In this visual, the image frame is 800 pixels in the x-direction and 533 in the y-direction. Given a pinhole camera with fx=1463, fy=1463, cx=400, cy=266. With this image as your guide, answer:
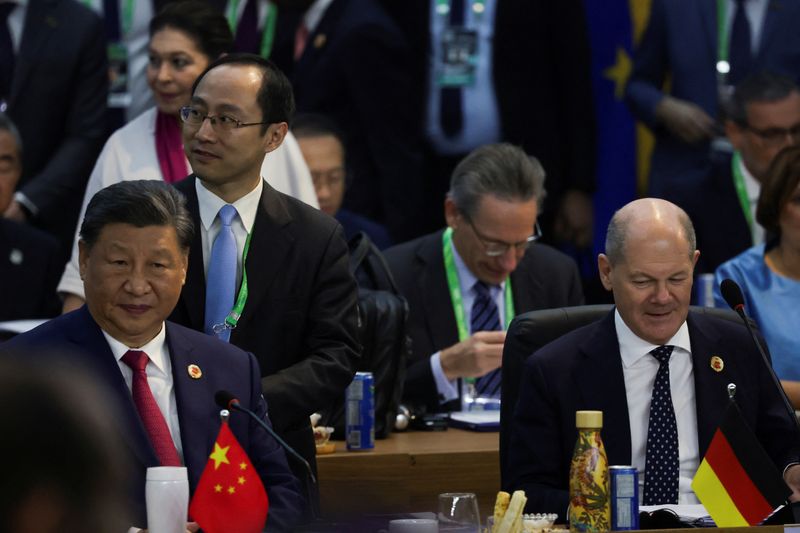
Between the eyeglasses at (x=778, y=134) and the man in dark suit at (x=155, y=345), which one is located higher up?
the eyeglasses at (x=778, y=134)

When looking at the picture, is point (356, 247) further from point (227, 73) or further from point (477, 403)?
point (227, 73)

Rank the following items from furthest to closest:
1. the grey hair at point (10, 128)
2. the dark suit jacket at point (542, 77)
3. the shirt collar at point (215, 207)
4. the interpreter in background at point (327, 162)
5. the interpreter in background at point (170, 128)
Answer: the dark suit jacket at point (542, 77), the interpreter in background at point (327, 162), the grey hair at point (10, 128), the interpreter in background at point (170, 128), the shirt collar at point (215, 207)

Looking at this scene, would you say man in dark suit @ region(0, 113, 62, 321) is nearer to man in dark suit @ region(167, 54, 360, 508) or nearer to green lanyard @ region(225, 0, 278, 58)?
green lanyard @ region(225, 0, 278, 58)

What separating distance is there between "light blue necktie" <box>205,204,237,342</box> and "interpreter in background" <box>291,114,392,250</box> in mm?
2311

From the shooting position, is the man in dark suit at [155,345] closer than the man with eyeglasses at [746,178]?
Yes

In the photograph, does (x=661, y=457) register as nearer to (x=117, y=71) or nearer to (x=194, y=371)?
(x=194, y=371)

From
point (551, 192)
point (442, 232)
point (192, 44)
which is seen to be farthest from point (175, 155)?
point (551, 192)

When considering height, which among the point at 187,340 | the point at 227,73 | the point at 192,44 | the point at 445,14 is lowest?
the point at 187,340

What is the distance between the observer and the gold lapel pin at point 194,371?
11.3 feet

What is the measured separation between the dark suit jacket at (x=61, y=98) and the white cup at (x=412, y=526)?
3.90 metres

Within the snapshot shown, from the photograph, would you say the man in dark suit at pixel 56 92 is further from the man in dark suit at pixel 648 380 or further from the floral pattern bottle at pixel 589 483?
the floral pattern bottle at pixel 589 483

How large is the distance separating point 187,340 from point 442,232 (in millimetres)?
2455

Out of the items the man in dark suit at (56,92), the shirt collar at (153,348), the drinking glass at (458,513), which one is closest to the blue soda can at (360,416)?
the shirt collar at (153,348)

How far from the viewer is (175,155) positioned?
16.4 feet
